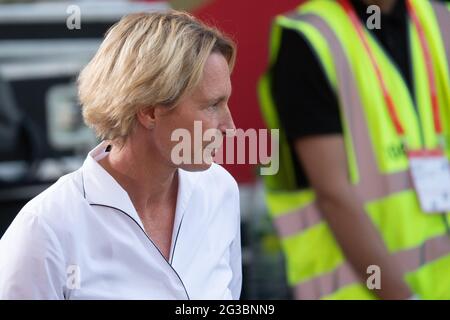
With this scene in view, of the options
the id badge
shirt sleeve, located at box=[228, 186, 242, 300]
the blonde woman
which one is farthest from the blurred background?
the blonde woman

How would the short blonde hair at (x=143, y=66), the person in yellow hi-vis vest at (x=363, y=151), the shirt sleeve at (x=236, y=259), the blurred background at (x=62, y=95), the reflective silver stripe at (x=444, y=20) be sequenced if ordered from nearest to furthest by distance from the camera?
the short blonde hair at (x=143, y=66)
the shirt sleeve at (x=236, y=259)
the person in yellow hi-vis vest at (x=363, y=151)
the reflective silver stripe at (x=444, y=20)
the blurred background at (x=62, y=95)

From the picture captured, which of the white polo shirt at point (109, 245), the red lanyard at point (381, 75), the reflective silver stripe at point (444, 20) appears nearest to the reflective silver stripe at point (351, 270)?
the red lanyard at point (381, 75)

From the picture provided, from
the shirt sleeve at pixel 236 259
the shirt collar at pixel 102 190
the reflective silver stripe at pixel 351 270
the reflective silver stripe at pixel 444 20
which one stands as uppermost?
the reflective silver stripe at pixel 444 20

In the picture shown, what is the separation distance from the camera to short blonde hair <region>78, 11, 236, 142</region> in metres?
2.14

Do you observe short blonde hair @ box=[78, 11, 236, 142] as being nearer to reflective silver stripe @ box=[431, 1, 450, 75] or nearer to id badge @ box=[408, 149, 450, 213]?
id badge @ box=[408, 149, 450, 213]

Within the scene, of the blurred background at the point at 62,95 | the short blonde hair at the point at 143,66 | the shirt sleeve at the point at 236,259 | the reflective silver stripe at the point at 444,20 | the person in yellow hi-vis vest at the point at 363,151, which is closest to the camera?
the short blonde hair at the point at 143,66

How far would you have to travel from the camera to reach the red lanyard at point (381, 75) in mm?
3156

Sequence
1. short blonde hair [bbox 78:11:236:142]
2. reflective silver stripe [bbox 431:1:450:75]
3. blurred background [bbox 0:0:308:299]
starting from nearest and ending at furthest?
short blonde hair [bbox 78:11:236:142], reflective silver stripe [bbox 431:1:450:75], blurred background [bbox 0:0:308:299]

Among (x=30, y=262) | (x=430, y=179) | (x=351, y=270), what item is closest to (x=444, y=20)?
(x=430, y=179)

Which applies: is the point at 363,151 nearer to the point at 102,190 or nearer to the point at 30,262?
the point at 102,190

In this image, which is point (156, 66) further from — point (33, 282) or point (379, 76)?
point (379, 76)

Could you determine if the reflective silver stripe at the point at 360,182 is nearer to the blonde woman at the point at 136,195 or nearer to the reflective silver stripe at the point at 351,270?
the reflective silver stripe at the point at 351,270

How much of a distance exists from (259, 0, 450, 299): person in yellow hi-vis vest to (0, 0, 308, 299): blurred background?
65 centimetres

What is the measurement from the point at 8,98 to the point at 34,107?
94 mm
